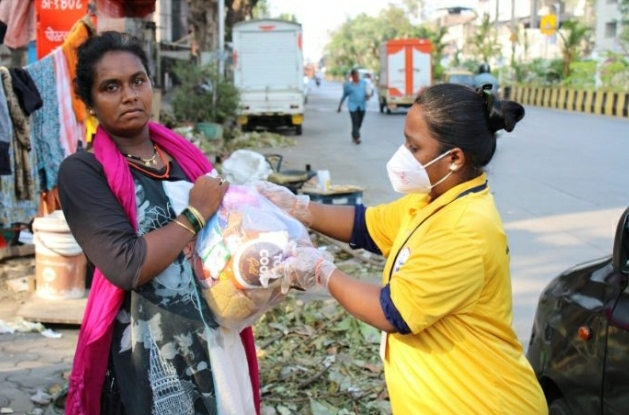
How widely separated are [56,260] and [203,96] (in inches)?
469

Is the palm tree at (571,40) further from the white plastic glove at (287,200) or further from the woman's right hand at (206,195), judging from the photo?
the woman's right hand at (206,195)

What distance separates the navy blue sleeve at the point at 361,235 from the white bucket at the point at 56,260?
361 cm

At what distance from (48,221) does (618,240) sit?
14.3ft

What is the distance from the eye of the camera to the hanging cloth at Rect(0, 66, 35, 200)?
563 centimetres

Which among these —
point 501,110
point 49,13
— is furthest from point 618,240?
point 49,13

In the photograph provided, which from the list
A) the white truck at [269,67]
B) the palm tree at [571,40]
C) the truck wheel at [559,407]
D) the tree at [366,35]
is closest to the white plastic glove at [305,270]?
the truck wheel at [559,407]

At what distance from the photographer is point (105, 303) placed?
7.22ft

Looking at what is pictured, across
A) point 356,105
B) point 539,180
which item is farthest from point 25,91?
point 356,105

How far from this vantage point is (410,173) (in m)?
2.12

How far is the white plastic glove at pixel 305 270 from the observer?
6.89ft

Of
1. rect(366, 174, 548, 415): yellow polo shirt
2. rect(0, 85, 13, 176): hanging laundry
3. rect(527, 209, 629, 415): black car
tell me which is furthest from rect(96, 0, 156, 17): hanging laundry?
rect(366, 174, 548, 415): yellow polo shirt

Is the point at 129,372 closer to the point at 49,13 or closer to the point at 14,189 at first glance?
the point at 14,189

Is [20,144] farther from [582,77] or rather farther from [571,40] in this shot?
[571,40]

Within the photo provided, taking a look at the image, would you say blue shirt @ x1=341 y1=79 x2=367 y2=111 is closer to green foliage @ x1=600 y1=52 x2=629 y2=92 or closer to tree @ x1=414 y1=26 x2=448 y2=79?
green foliage @ x1=600 y1=52 x2=629 y2=92
